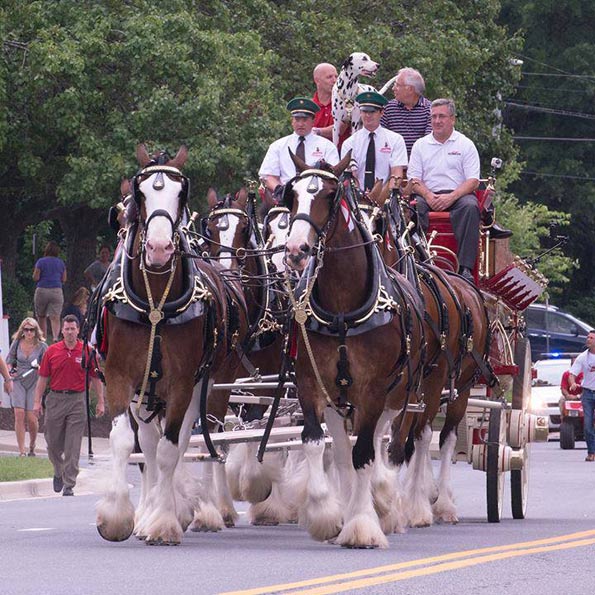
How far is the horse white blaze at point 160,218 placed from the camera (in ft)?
40.6

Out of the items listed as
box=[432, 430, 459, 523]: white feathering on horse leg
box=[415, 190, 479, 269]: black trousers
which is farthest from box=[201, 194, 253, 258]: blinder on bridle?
box=[432, 430, 459, 523]: white feathering on horse leg

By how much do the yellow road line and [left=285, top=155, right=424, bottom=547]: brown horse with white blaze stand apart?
855 mm

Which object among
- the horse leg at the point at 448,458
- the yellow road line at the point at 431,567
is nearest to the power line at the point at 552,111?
the horse leg at the point at 448,458

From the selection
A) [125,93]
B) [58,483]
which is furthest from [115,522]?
[125,93]

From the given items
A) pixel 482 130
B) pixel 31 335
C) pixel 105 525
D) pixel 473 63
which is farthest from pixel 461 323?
pixel 482 130

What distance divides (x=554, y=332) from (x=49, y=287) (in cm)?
2089

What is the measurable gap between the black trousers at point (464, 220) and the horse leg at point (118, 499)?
4.21 metres

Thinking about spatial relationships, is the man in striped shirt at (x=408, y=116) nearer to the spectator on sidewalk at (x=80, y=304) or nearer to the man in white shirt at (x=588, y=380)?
the spectator on sidewalk at (x=80, y=304)

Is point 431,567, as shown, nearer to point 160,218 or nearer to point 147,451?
point 147,451

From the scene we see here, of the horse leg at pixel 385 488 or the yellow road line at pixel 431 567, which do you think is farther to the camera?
the horse leg at pixel 385 488

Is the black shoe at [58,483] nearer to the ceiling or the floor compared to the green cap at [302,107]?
nearer to the floor

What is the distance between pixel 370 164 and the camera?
51.0 ft

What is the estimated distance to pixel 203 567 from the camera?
11.0 metres

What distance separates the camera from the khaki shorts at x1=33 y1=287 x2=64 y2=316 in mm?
32938
